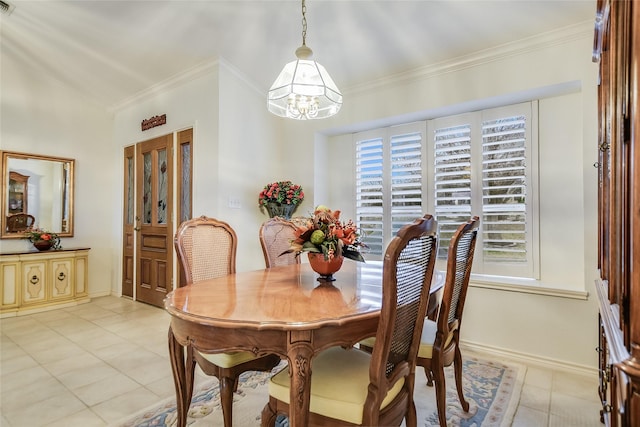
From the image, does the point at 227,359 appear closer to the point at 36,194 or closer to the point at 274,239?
the point at 274,239

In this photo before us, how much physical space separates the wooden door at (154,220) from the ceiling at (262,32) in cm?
92

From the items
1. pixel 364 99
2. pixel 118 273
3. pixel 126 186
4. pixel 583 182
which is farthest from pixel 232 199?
pixel 583 182

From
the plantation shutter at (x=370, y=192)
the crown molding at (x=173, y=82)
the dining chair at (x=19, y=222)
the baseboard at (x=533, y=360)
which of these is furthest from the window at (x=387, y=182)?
the dining chair at (x=19, y=222)

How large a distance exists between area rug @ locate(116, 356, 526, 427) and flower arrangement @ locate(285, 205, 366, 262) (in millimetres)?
984

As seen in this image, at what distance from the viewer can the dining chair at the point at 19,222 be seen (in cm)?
399

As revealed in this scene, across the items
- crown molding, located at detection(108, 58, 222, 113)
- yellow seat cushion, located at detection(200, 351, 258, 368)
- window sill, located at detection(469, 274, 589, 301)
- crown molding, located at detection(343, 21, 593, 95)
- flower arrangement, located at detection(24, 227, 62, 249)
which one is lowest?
yellow seat cushion, located at detection(200, 351, 258, 368)

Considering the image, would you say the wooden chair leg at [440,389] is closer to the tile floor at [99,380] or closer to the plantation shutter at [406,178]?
the tile floor at [99,380]

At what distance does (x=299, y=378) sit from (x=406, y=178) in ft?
8.66

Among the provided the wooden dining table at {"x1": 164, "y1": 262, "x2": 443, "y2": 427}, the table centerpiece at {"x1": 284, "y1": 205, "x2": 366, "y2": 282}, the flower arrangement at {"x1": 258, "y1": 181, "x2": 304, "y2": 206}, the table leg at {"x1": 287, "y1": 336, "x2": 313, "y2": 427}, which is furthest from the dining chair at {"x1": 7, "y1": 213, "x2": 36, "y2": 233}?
the table leg at {"x1": 287, "y1": 336, "x2": 313, "y2": 427}

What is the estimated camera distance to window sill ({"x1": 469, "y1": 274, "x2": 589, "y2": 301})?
93.7 inches

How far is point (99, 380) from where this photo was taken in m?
2.29

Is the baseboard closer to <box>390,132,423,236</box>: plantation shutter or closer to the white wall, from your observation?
<box>390,132,423,236</box>: plantation shutter

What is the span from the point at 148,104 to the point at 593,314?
5074 millimetres

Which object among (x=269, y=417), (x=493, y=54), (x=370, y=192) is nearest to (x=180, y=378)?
(x=269, y=417)
